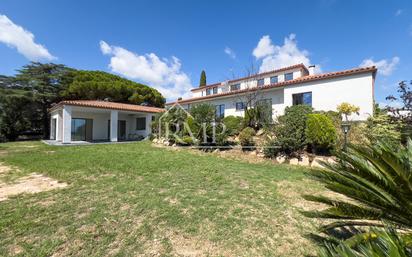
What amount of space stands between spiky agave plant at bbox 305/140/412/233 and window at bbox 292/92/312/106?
15.1 m

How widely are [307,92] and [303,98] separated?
631mm

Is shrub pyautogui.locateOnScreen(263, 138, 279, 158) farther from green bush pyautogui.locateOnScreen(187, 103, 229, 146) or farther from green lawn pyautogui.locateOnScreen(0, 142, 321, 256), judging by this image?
green lawn pyautogui.locateOnScreen(0, 142, 321, 256)

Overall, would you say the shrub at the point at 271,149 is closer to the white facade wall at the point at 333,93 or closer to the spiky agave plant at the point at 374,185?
the white facade wall at the point at 333,93

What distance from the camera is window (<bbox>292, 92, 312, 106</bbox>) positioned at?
52.5 ft

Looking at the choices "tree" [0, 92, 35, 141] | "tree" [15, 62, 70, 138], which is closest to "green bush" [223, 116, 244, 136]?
"tree" [15, 62, 70, 138]

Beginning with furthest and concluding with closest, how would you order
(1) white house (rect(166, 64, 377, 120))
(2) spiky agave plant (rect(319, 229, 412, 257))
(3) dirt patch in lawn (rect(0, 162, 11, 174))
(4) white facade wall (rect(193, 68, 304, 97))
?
(4) white facade wall (rect(193, 68, 304, 97)), (1) white house (rect(166, 64, 377, 120)), (3) dirt patch in lawn (rect(0, 162, 11, 174)), (2) spiky agave plant (rect(319, 229, 412, 257))

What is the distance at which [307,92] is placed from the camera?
16.0m

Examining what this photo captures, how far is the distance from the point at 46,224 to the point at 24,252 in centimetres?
83

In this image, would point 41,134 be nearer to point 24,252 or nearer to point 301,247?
point 24,252

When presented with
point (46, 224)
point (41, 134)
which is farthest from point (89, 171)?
point (41, 134)

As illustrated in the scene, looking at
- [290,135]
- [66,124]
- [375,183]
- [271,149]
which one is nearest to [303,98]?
[290,135]

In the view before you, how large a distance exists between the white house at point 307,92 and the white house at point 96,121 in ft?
23.2

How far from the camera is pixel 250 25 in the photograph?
1560 cm

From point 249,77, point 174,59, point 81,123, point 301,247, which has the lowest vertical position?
point 301,247
